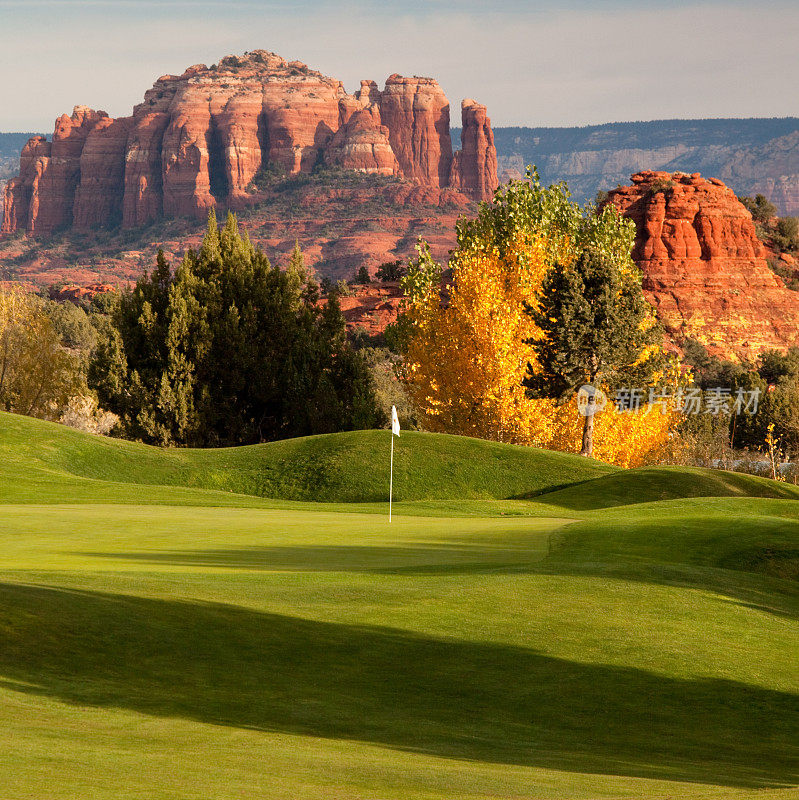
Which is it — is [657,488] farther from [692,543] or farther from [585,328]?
[585,328]

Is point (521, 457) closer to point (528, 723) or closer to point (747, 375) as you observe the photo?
point (528, 723)

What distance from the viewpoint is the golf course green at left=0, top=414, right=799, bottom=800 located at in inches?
218

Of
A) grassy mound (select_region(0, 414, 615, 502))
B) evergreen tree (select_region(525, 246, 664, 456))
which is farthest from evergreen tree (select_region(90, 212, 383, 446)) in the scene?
grassy mound (select_region(0, 414, 615, 502))

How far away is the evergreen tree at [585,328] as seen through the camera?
37.9 meters

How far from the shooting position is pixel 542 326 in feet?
126

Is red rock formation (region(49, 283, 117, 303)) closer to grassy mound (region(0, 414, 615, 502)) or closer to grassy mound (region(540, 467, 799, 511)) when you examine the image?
grassy mound (region(0, 414, 615, 502))

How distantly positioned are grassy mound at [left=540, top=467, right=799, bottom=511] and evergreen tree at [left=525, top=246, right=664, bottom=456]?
10.4m

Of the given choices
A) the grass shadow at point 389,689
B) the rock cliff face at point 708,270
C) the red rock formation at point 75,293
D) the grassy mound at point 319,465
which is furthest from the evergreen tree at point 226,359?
the red rock formation at point 75,293

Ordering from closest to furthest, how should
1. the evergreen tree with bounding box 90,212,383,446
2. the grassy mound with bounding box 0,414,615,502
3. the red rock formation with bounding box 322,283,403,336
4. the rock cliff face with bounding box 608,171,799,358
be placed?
the grassy mound with bounding box 0,414,615,502, the evergreen tree with bounding box 90,212,383,446, the red rock formation with bounding box 322,283,403,336, the rock cliff face with bounding box 608,171,799,358

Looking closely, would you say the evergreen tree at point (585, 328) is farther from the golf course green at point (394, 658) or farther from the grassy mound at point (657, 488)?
the golf course green at point (394, 658)

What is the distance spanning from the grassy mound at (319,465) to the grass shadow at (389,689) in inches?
701

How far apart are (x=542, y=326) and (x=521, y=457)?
10.2 m

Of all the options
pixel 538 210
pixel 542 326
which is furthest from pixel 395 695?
pixel 538 210

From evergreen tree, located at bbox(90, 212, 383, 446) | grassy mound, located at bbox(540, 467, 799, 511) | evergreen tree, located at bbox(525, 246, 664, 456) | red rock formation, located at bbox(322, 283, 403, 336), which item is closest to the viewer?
grassy mound, located at bbox(540, 467, 799, 511)
